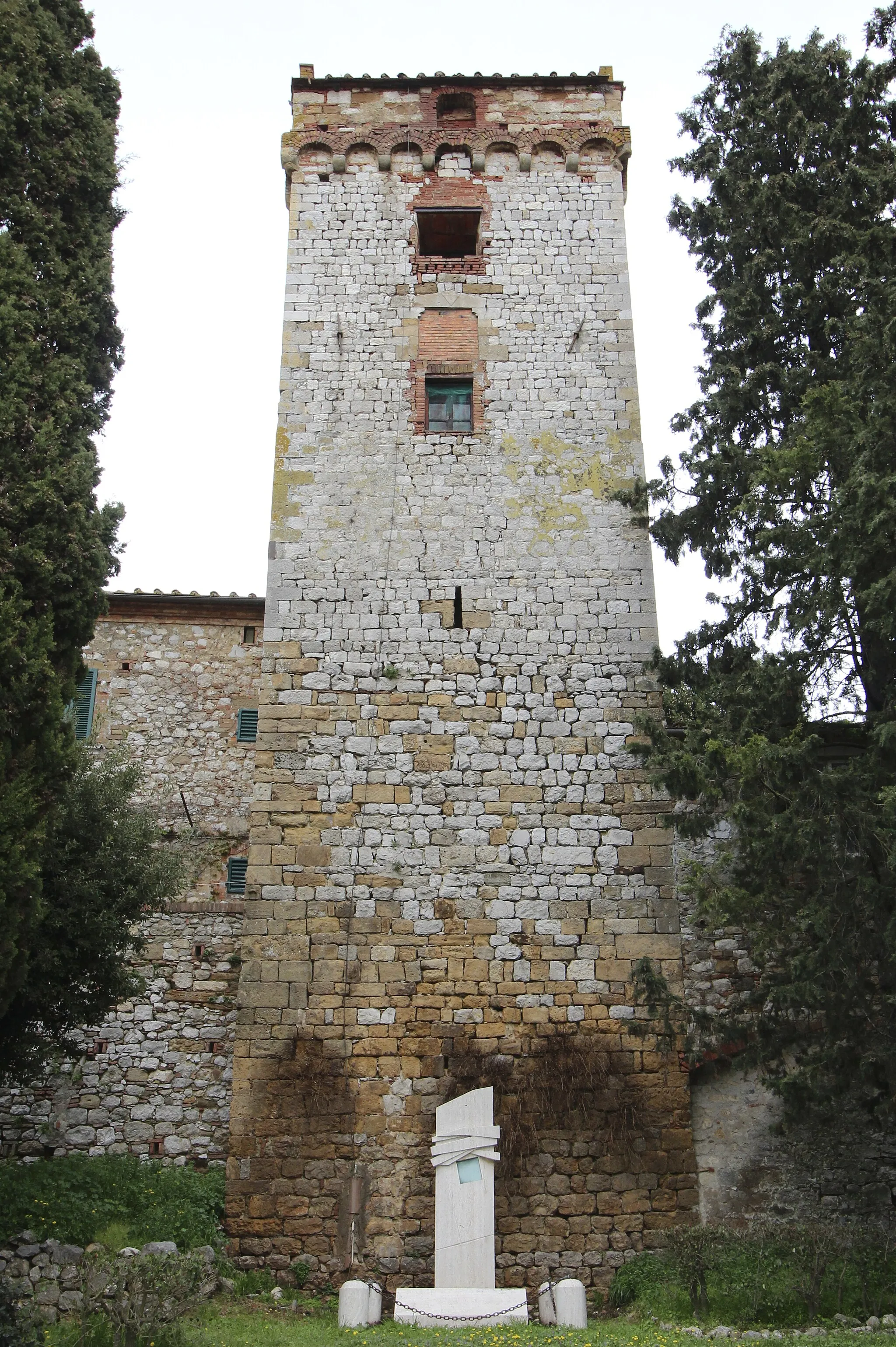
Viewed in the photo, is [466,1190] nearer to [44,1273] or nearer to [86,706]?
[44,1273]

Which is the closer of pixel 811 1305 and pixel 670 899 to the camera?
pixel 811 1305

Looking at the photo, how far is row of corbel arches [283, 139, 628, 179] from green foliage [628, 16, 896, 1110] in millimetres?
1895

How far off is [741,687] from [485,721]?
2577 millimetres

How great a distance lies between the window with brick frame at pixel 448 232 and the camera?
1534cm

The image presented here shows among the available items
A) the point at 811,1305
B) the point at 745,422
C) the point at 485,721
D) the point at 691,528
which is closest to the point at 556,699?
the point at 485,721

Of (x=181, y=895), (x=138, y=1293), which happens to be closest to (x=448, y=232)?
(x=181, y=895)

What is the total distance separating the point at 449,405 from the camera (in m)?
14.3

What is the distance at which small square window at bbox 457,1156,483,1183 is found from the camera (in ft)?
34.6

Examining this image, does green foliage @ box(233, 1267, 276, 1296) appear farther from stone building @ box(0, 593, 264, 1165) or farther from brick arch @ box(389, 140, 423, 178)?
brick arch @ box(389, 140, 423, 178)

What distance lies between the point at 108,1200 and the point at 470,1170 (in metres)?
2.84

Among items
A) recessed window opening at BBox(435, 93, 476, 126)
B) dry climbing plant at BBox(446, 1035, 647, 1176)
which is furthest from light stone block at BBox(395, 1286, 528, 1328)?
recessed window opening at BBox(435, 93, 476, 126)

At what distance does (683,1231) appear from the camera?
32.7 feet

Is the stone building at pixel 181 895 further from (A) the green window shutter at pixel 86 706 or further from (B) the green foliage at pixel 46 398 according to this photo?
(B) the green foliage at pixel 46 398

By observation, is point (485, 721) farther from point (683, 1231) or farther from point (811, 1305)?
point (811, 1305)
